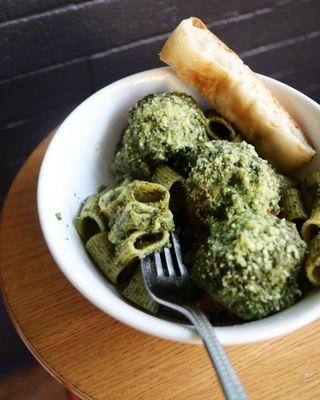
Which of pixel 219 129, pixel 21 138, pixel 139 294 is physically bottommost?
pixel 21 138

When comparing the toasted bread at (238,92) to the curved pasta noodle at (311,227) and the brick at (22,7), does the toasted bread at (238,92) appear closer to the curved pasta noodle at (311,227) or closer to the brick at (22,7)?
the curved pasta noodle at (311,227)

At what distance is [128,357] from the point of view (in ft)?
2.56

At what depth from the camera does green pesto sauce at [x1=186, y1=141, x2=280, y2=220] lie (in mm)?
A: 758

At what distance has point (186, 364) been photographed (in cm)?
77

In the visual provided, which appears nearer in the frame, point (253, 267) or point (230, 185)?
point (253, 267)

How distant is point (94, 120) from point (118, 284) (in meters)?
0.32

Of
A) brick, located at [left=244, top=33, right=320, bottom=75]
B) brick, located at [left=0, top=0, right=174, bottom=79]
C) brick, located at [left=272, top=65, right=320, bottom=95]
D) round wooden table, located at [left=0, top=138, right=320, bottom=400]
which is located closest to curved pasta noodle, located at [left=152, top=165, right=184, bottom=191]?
round wooden table, located at [left=0, top=138, right=320, bottom=400]

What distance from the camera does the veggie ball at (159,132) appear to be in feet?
2.73

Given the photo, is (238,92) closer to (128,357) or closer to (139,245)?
(139,245)

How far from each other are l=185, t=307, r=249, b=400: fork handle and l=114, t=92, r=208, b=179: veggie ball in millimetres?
269

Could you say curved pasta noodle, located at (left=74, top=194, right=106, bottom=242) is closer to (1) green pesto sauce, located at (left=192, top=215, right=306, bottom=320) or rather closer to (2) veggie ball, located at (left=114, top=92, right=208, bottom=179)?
(2) veggie ball, located at (left=114, top=92, right=208, bottom=179)

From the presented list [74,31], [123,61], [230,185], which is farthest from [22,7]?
[230,185]

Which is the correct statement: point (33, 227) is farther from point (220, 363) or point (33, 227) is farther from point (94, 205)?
point (220, 363)

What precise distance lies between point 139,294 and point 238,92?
1.31 ft
